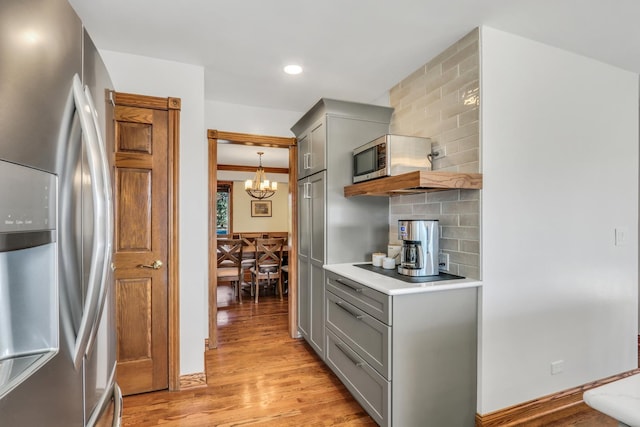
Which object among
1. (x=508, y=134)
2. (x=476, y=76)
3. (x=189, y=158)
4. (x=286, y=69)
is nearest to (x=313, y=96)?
(x=286, y=69)

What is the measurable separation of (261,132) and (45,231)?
2.93 m

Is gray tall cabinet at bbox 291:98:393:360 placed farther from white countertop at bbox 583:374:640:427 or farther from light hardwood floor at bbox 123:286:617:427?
white countertop at bbox 583:374:640:427

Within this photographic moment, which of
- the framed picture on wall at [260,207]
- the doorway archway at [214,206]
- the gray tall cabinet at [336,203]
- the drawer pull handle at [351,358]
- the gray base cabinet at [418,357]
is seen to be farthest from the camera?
the framed picture on wall at [260,207]

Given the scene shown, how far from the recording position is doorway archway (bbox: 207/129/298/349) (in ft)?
10.4

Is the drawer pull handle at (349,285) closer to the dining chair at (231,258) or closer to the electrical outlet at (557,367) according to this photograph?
the electrical outlet at (557,367)

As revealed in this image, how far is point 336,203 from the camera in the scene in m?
2.72

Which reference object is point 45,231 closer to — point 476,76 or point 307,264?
point 476,76

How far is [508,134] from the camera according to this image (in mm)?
1991

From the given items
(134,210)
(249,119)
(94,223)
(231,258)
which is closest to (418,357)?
(94,223)

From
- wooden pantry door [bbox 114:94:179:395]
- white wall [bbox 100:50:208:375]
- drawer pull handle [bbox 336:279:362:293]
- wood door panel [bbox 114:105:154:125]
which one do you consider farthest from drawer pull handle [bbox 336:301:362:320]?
wood door panel [bbox 114:105:154:125]

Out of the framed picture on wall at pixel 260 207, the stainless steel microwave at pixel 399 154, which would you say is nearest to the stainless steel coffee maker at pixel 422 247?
the stainless steel microwave at pixel 399 154

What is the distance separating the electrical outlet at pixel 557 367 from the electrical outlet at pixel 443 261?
92cm

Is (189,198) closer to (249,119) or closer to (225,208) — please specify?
(249,119)

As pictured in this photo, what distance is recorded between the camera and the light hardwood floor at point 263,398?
2.04 m
